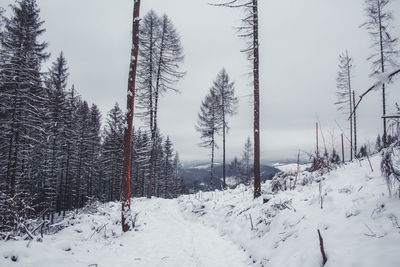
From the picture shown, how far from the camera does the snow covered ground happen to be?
313cm

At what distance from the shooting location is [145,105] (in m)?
15.9

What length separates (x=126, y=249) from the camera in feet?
18.3

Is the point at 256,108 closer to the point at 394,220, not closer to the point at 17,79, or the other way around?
the point at 394,220

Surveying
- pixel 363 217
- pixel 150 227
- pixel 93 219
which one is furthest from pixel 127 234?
pixel 363 217

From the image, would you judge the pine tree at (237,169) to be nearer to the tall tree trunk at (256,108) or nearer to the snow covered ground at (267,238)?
the tall tree trunk at (256,108)

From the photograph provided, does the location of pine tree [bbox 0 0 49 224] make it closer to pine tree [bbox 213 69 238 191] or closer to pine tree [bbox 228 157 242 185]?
pine tree [bbox 213 69 238 191]

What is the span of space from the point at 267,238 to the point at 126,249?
13.3 ft

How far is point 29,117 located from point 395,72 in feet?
60.1

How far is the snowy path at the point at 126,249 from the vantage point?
12.3ft

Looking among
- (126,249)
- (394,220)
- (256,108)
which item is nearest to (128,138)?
(126,249)

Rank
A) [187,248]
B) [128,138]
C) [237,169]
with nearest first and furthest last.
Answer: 1. [187,248]
2. [128,138]
3. [237,169]

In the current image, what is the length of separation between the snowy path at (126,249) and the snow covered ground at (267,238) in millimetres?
16

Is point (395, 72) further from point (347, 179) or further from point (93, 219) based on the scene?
point (93, 219)

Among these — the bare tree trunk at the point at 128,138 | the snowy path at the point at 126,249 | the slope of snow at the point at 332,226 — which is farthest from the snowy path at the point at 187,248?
the bare tree trunk at the point at 128,138
